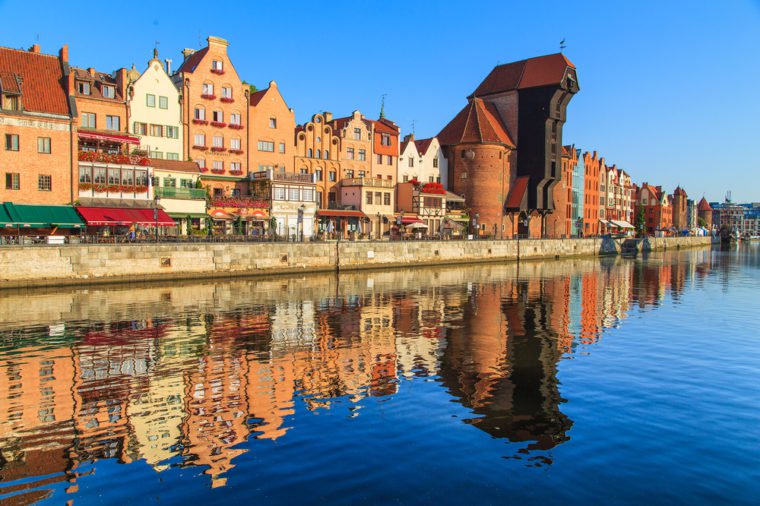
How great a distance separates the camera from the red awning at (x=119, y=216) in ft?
158

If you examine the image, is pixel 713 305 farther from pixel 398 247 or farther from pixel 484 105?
pixel 484 105

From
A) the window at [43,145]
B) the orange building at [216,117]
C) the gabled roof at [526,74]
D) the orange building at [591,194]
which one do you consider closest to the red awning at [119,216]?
the window at [43,145]

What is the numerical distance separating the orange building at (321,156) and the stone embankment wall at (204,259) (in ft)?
45.8

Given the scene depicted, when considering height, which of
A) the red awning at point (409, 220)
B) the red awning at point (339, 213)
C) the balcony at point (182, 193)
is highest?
the balcony at point (182, 193)

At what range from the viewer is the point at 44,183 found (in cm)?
4812

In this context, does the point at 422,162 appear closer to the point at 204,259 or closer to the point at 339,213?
the point at 339,213

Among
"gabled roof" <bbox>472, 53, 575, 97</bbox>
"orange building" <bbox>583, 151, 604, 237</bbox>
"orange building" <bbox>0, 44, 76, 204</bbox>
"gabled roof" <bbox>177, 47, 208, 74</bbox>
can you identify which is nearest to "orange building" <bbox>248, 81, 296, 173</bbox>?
"gabled roof" <bbox>177, 47, 208, 74</bbox>

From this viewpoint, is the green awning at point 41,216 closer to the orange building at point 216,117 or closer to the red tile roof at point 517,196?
the orange building at point 216,117

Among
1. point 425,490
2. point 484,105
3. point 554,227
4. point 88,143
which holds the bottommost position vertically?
point 425,490

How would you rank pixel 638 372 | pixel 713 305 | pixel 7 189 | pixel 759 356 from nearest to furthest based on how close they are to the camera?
pixel 638 372 → pixel 759 356 → pixel 713 305 → pixel 7 189

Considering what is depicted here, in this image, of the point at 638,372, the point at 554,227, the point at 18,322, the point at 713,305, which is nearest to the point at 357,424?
the point at 638,372

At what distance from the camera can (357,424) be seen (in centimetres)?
1531

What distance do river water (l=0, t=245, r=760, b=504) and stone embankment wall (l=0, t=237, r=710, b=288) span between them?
5.78m

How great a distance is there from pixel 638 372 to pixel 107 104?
51.8m
